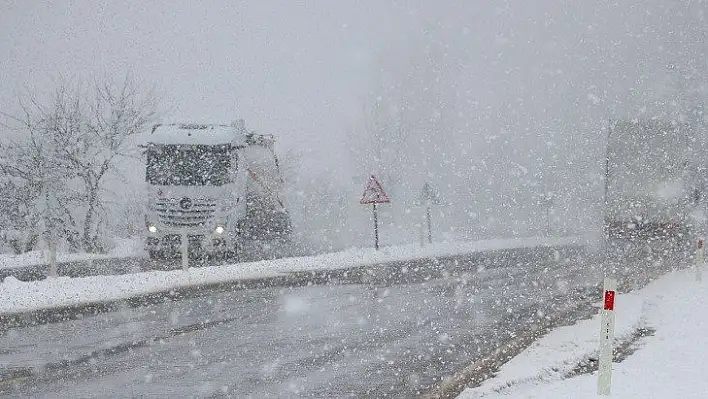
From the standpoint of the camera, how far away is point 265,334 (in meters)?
10.6

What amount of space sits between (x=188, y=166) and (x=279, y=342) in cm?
1210

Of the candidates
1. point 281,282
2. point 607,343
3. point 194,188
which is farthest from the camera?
point 194,188

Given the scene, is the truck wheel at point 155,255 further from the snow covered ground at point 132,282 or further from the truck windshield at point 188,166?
the snow covered ground at point 132,282

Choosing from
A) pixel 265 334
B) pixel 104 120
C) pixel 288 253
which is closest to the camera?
pixel 265 334

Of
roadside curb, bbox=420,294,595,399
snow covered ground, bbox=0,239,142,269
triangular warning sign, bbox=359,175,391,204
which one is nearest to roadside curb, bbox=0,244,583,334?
triangular warning sign, bbox=359,175,391,204

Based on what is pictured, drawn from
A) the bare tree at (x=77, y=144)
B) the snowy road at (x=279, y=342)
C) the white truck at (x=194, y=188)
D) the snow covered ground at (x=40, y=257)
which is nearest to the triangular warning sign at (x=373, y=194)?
the white truck at (x=194, y=188)

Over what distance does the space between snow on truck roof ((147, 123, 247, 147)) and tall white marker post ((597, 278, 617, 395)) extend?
615 inches

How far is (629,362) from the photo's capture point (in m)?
8.59

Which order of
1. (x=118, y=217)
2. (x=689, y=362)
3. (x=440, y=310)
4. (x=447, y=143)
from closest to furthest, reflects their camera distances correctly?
(x=689, y=362) < (x=440, y=310) < (x=118, y=217) < (x=447, y=143)

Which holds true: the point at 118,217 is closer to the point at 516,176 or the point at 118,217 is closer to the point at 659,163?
the point at 659,163

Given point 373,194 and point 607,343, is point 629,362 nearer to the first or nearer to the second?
point 607,343

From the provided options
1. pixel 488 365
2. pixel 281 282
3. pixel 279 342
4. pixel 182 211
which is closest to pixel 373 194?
pixel 182 211

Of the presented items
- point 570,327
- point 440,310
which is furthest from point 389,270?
point 570,327

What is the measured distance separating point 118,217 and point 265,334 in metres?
29.6
